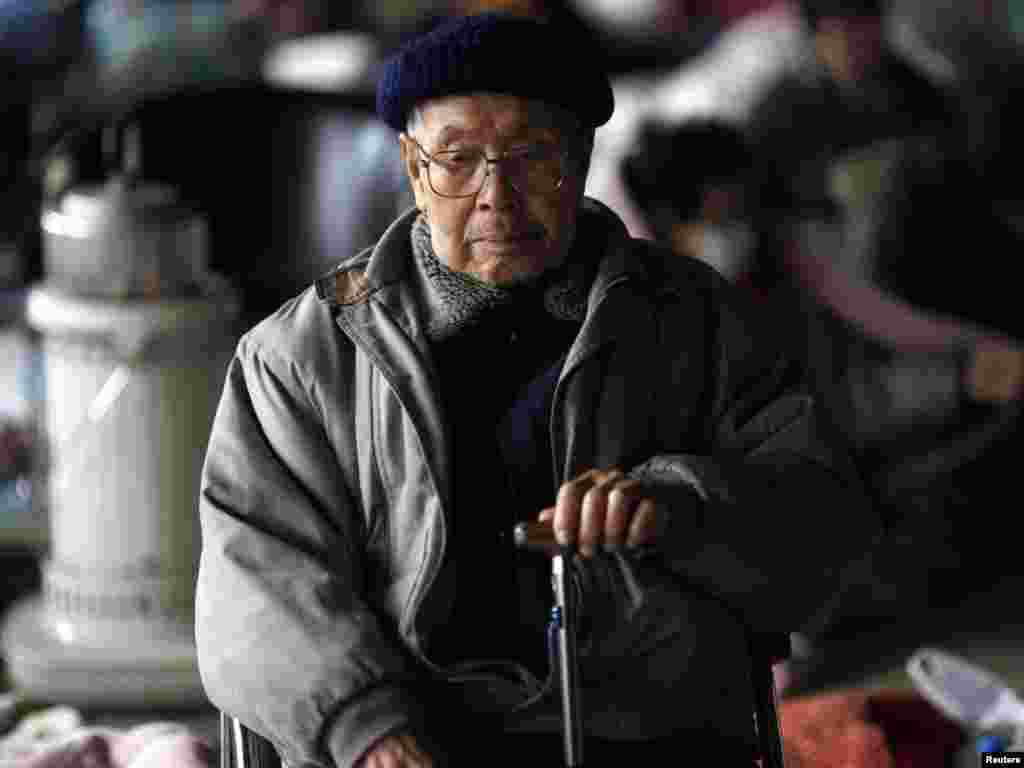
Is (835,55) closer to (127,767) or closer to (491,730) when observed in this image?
(127,767)

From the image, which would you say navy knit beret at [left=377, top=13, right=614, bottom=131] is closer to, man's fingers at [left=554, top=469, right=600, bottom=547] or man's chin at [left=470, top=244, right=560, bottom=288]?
man's chin at [left=470, top=244, right=560, bottom=288]

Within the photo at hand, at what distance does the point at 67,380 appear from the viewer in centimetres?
491

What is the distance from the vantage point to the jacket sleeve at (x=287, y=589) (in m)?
2.49

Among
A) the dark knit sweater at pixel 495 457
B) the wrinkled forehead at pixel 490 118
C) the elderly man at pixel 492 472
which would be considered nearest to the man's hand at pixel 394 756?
the elderly man at pixel 492 472

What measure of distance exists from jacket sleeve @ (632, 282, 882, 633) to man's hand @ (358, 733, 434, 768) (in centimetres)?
40

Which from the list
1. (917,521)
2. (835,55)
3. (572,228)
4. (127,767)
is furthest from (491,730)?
(835,55)

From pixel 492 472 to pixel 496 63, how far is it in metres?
0.53

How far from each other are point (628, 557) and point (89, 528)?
2.61m

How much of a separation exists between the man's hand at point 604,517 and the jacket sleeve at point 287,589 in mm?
333

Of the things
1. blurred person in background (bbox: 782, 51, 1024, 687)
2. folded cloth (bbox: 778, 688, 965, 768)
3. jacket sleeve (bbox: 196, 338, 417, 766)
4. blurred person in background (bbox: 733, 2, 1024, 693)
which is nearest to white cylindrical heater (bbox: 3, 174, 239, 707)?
folded cloth (bbox: 778, 688, 965, 768)

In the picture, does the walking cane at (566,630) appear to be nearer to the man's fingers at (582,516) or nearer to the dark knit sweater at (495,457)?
the man's fingers at (582,516)

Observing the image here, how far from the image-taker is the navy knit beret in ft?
8.06

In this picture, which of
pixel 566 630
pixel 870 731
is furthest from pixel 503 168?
pixel 870 731

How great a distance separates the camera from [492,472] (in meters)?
2.62
